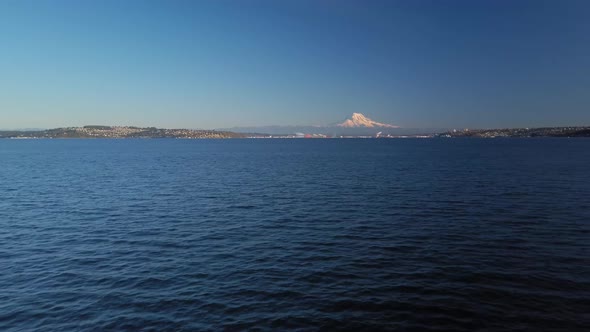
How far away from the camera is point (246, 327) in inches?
751

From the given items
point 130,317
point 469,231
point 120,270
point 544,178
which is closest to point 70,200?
point 120,270

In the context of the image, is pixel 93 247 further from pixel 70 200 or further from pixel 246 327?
pixel 70 200

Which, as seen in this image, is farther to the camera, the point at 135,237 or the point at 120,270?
the point at 135,237

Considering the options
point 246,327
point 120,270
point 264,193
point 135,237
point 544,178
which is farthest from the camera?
point 544,178

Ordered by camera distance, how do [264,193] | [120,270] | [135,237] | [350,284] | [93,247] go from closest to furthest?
1. [350,284]
2. [120,270]
3. [93,247]
4. [135,237]
5. [264,193]

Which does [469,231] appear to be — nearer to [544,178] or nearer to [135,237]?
[135,237]

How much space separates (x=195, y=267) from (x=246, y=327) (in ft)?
33.0

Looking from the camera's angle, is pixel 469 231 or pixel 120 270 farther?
pixel 469 231

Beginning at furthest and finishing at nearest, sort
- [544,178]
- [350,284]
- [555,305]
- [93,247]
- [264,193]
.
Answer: [544,178] → [264,193] → [93,247] → [350,284] → [555,305]

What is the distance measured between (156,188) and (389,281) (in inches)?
2210

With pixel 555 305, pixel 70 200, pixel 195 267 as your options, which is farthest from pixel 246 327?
pixel 70 200

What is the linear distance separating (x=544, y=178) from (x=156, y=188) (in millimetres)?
79331

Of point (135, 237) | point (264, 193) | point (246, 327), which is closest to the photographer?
point (246, 327)

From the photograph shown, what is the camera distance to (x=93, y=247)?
32.8 meters
